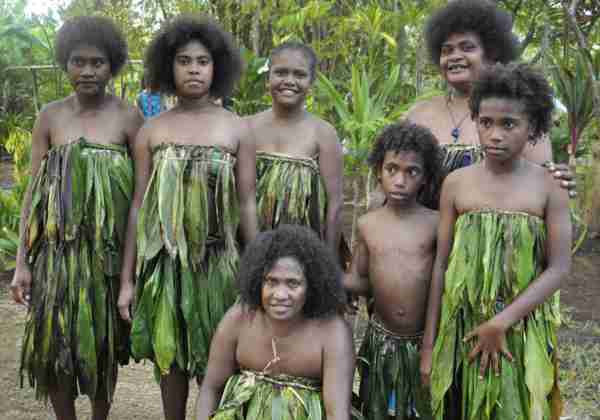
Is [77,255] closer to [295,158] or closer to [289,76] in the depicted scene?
[295,158]

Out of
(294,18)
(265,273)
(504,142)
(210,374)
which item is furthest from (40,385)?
(294,18)

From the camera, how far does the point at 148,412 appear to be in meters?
3.65

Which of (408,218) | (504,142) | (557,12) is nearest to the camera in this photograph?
(504,142)

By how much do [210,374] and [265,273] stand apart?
42cm

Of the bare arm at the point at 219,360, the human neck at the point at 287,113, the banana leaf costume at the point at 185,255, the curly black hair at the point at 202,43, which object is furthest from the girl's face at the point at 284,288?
the curly black hair at the point at 202,43

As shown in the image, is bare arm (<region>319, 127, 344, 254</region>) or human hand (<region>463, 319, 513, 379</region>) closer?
human hand (<region>463, 319, 513, 379</region>)

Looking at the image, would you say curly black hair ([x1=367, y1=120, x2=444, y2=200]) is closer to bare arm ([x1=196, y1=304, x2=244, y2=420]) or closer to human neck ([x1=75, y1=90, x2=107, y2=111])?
bare arm ([x1=196, y1=304, x2=244, y2=420])

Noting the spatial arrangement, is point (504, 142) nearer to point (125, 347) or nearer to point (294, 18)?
point (125, 347)

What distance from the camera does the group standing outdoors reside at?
224 cm

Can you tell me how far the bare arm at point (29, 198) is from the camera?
9.04 ft

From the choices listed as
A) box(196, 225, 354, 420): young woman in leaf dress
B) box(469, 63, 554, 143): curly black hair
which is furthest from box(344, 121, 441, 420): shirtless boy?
box(469, 63, 554, 143): curly black hair

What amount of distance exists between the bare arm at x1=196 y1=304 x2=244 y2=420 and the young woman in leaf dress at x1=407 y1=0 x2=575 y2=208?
33.1 inches

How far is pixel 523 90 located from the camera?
217cm

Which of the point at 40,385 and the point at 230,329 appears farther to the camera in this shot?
the point at 40,385
